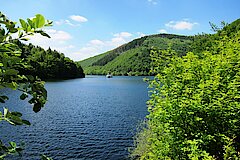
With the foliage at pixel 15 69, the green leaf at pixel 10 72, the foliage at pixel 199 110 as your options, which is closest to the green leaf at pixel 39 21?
the foliage at pixel 15 69

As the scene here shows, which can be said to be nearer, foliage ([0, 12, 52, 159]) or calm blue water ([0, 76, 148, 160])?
foliage ([0, 12, 52, 159])

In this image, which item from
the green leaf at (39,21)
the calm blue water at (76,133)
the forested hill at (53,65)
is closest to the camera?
the green leaf at (39,21)

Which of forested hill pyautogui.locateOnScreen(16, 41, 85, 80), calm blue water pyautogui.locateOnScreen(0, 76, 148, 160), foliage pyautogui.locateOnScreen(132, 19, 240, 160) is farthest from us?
forested hill pyautogui.locateOnScreen(16, 41, 85, 80)

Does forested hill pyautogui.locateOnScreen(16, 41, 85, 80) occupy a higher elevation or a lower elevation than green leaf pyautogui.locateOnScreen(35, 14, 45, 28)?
higher

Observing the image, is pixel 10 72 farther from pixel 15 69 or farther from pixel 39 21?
pixel 39 21

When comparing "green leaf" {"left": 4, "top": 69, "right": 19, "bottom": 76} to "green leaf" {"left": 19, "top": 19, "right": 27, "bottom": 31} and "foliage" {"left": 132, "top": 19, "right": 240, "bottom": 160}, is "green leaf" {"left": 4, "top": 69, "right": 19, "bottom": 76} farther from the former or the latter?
"foliage" {"left": 132, "top": 19, "right": 240, "bottom": 160}

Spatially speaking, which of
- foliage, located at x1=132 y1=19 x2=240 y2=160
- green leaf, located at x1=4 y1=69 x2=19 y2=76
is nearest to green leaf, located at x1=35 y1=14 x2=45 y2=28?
green leaf, located at x1=4 y1=69 x2=19 y2=76

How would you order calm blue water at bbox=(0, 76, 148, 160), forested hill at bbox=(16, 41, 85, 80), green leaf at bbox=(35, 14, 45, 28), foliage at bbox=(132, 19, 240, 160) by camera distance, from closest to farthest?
green leaf at bbox=(35, 14, 45, 28), foliage at bbox=(132, 19, 240, 160), calm blue water at bbox=(0, 76, 148, 160), forested hill at bbox=(16, 41, 85, 80)

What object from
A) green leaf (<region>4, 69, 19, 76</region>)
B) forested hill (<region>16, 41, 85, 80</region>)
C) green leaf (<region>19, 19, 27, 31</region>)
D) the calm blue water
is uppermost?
forested hill (<region>16, 41, 85, 80</region>)

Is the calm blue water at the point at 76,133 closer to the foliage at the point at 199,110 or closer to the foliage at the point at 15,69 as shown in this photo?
the foliage at the point at 199,110

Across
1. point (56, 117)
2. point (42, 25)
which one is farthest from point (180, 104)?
point (56, 117)

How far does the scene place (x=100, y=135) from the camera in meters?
26.0

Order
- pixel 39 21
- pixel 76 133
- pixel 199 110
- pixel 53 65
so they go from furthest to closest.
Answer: pixel 53 65 < pixel 76 133 < pixel 199 110 < pixel 39 21

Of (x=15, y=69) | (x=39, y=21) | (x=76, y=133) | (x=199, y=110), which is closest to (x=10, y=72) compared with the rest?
(x=15, y=69)
